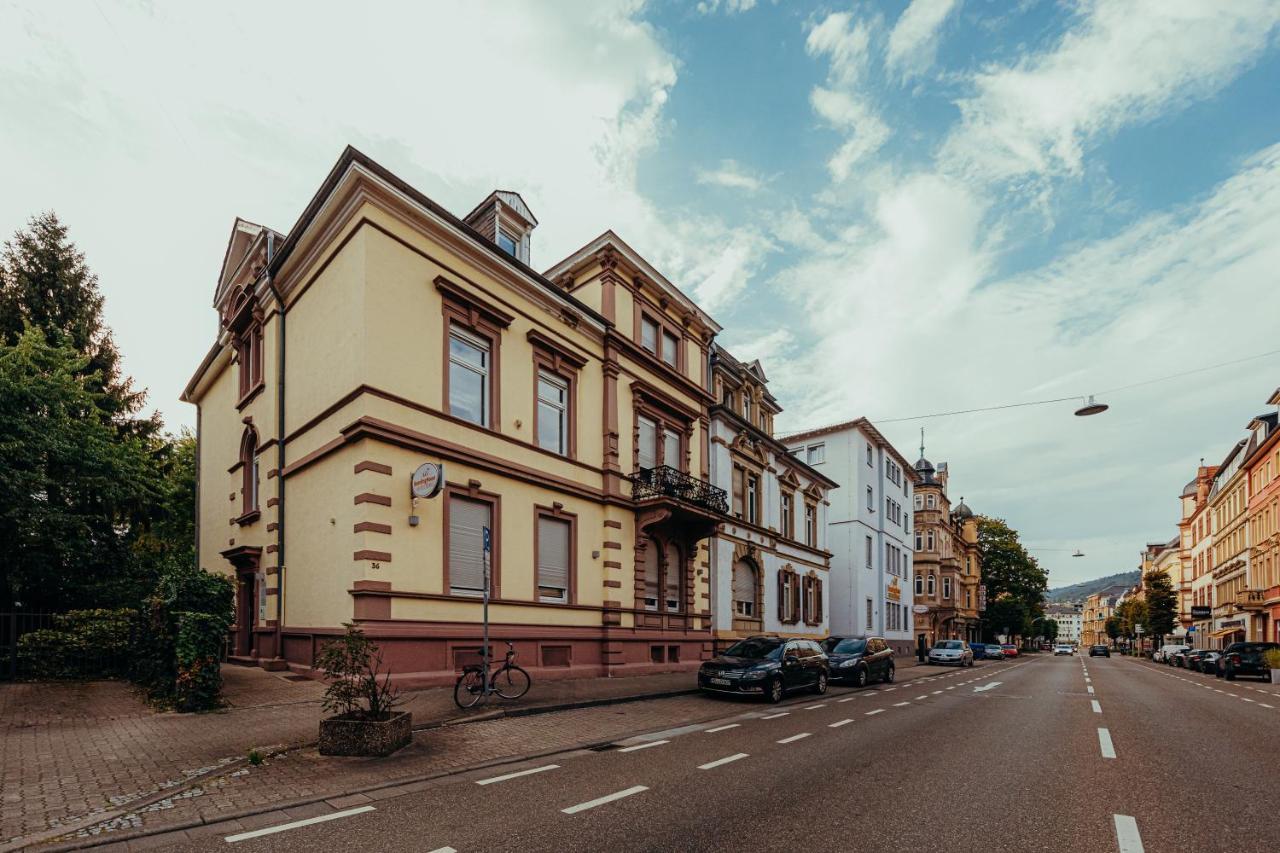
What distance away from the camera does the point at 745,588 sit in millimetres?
27906

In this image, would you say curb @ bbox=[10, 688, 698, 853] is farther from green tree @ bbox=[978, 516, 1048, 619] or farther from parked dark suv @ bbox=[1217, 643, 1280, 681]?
green tree @ bbox=[978, 516, 1048, 619]

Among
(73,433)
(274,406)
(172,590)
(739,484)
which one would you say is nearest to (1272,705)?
(739,484)

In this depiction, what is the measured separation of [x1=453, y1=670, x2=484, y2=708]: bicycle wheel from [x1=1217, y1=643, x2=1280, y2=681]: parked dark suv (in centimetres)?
3296

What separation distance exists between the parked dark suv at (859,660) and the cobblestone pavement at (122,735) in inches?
353

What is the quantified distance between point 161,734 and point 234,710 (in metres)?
1.74

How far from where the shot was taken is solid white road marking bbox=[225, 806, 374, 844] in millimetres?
5547

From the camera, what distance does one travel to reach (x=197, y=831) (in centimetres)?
574

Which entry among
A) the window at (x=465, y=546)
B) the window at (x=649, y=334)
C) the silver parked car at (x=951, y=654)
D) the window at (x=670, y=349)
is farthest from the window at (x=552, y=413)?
the silver parked car at (x=951, y=654)

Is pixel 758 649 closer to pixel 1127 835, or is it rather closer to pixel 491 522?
pixel 491 522

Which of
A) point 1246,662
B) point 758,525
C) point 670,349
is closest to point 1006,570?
point 1246,662

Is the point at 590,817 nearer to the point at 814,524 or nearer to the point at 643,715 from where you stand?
the point at 643,715

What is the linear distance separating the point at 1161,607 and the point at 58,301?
280 ft

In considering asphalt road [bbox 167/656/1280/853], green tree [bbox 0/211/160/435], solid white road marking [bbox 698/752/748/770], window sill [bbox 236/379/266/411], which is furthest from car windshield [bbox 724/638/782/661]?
green tree [bbox 0/211/160/435]

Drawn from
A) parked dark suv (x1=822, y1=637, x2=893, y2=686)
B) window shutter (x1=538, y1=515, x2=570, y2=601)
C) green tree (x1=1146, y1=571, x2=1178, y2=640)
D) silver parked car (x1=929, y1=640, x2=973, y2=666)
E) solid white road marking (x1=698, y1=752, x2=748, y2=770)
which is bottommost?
green tree (x1=1146, y1=571, x2=1178, y2=640)
